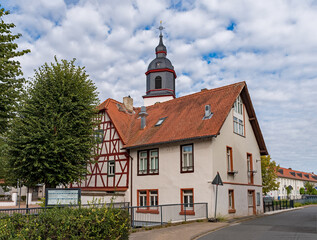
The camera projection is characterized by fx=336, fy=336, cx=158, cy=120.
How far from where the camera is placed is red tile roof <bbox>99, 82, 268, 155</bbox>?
22.3 meters

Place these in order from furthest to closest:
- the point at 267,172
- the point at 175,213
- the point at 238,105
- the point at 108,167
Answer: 1. the point at 267,172
2. the point at 108,167
3. the point at 238,105
4. the point at 175,213

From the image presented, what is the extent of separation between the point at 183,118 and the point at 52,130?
9.45 m

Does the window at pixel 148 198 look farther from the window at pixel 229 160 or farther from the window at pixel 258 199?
the window at pixel 258 199

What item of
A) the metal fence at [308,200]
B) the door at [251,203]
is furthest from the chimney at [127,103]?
the metal fence at [308,200]

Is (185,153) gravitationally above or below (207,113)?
below

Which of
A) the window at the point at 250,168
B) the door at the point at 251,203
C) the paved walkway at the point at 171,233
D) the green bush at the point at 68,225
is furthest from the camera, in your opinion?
the window at the point at 250,168

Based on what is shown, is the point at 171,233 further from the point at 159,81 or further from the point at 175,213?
the point at 159,81

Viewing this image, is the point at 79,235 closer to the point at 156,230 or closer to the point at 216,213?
the point at 156,230

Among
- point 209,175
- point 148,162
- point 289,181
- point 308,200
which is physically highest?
point 148,162

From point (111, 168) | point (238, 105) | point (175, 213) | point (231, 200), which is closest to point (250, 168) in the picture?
point (231, 200)

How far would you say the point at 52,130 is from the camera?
20.5 metres

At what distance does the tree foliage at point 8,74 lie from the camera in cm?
1472

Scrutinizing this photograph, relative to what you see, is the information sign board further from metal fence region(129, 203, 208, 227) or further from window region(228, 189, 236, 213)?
Result: window region(228, 189, 236, 213)

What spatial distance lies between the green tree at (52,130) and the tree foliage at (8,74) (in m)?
4.41
